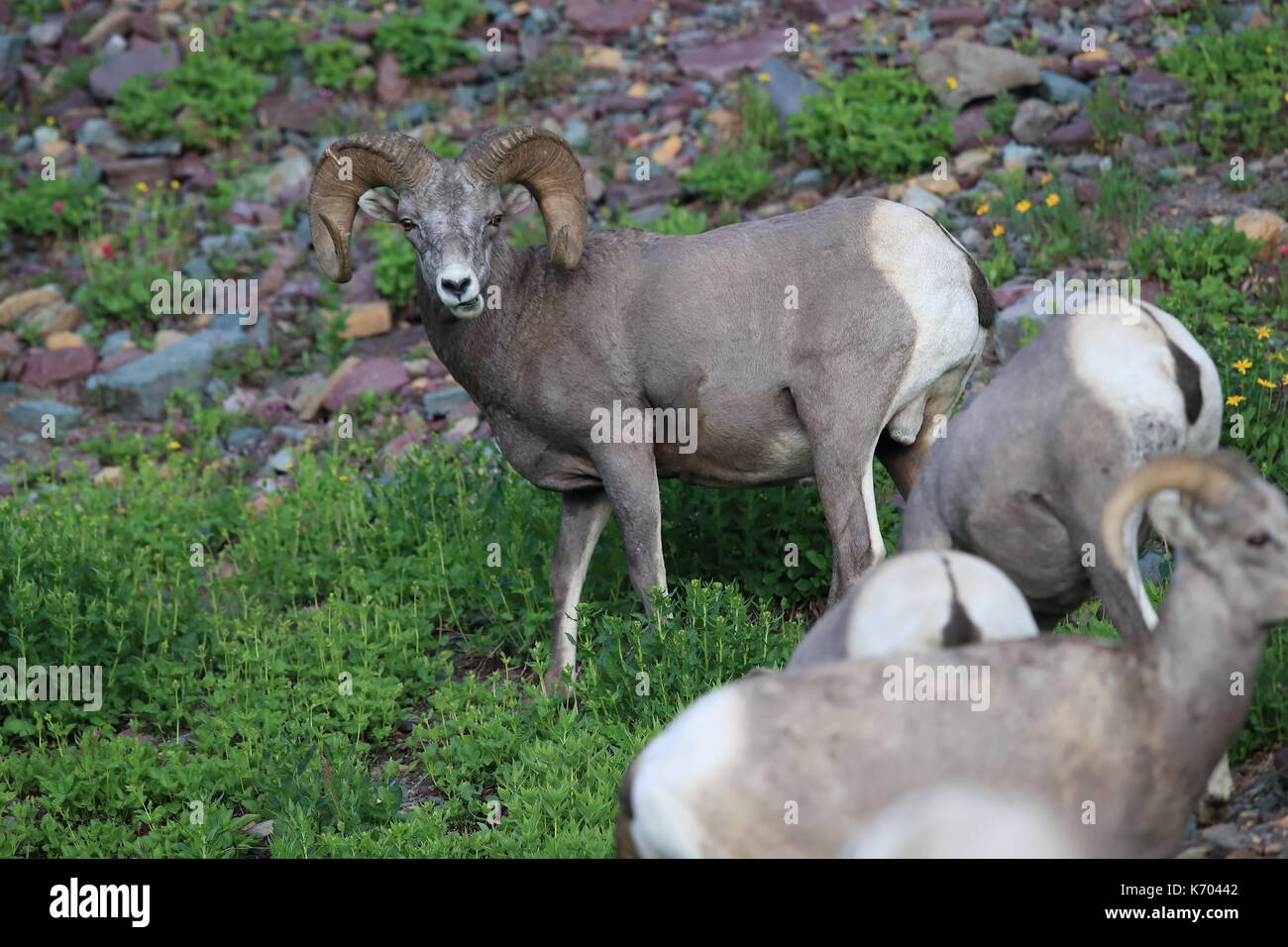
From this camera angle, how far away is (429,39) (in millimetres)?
14016

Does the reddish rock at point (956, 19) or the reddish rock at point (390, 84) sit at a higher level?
the reddish rock at point (956, 19)

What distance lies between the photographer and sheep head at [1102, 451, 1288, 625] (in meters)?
3.85

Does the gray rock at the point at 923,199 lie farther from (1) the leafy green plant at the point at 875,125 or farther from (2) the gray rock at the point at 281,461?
(2) the gray rock at the point at 281,461

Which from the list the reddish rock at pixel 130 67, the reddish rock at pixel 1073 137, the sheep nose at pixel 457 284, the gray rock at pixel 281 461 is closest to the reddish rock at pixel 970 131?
the reddish rock at pixel 1073 137

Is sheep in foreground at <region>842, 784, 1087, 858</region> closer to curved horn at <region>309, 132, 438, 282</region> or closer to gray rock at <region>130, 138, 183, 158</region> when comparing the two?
curved horn at <region>309, 132, 438, 282</region>

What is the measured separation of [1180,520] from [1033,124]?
7.83 meters

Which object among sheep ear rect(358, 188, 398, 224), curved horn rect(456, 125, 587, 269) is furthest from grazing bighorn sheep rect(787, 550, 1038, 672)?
sheep ear rect(358, 188, 398, 224)

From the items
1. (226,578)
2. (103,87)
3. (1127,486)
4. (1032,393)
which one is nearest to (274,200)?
(103,87)

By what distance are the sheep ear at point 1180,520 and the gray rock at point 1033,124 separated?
7.71 m

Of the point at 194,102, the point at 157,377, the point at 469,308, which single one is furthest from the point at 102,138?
the point at 469,308

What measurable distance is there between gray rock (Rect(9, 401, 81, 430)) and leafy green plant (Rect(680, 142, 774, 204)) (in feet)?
15.3

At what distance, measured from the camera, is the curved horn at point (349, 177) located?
23.1 feet

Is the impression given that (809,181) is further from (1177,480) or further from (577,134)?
(1177,480)

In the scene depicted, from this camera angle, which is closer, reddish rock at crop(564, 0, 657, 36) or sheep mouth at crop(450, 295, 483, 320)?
sheep mouth at crop(450, 295, 483, 320)
